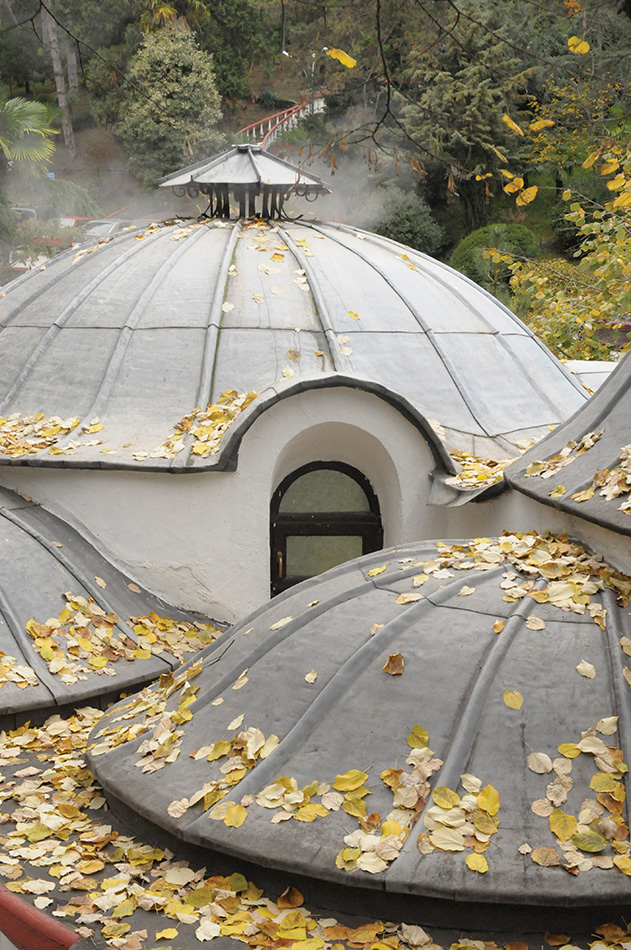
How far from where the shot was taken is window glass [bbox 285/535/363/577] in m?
9.52

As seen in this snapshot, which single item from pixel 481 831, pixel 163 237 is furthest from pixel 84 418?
pixel 481 831

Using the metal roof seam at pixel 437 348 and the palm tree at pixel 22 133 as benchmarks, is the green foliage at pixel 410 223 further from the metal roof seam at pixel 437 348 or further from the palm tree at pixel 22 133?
the metal roof seam at pixel 437 348

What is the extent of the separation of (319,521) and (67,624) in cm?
295

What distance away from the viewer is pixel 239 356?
959cm

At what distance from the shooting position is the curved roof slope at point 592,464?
18.4 feet

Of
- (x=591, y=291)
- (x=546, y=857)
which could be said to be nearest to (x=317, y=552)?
(x=546, y=857)

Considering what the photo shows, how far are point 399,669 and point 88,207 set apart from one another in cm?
3152

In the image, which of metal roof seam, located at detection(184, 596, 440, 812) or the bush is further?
the bush

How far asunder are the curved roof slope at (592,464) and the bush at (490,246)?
21891 mm

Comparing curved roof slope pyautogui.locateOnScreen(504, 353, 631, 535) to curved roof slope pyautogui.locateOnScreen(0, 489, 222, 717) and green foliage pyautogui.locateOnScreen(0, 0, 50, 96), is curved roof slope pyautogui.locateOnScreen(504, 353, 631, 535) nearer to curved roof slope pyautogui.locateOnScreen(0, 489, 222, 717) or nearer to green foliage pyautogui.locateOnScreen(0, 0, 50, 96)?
curved roof slope pyautogui.locateOnScreen(0, 489, 222, 717)

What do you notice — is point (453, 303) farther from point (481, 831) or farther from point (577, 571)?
point (481, 831)

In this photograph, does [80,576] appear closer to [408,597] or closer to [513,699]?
[408,597]

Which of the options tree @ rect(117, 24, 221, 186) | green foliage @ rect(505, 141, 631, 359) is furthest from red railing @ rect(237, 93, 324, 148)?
green foliage @ rect(505, 141, 631, 359)

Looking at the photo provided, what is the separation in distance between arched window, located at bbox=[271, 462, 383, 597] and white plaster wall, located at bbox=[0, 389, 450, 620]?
0.49 metres
